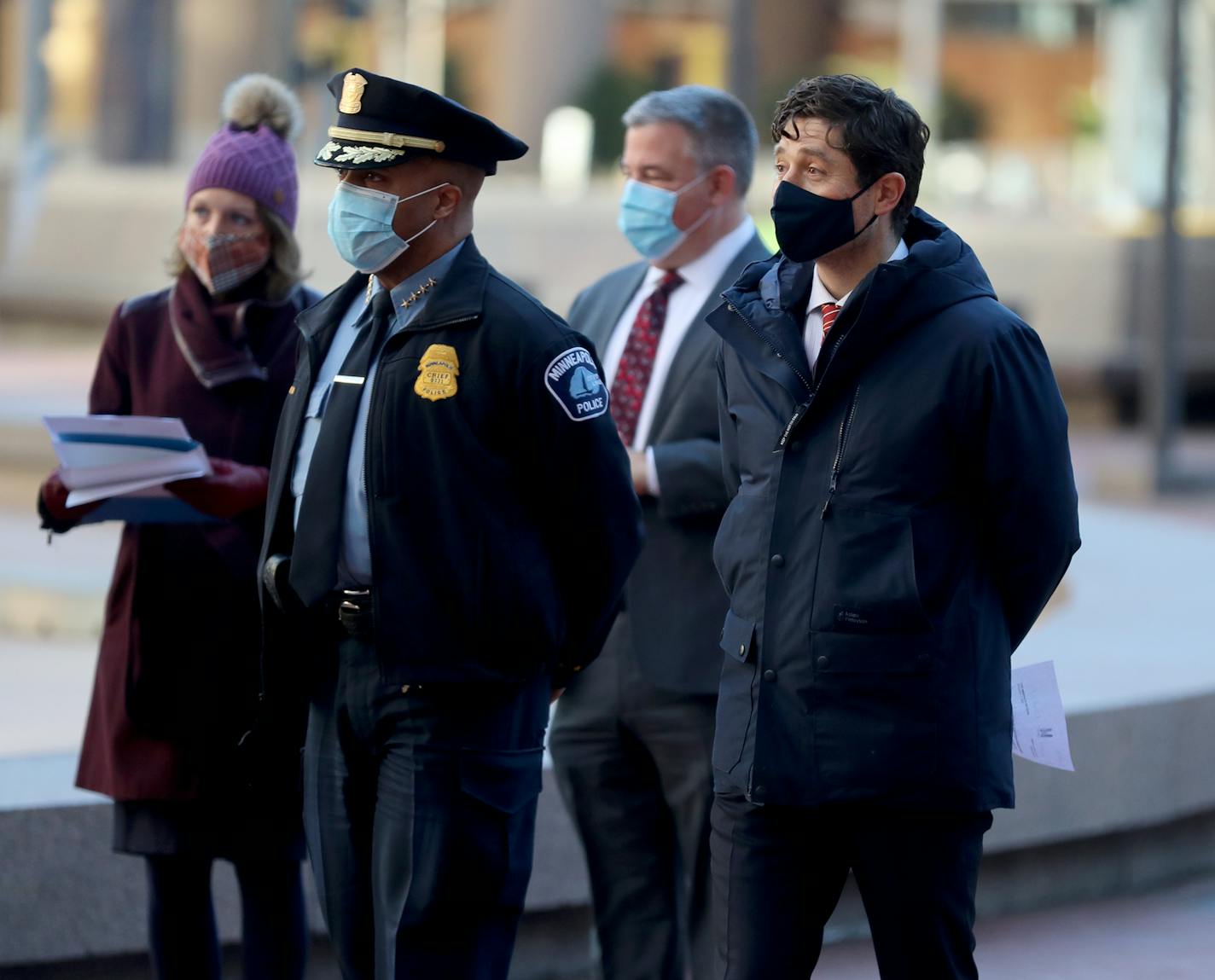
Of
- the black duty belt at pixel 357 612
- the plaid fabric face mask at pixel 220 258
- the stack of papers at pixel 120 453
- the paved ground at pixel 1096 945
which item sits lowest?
the paved ground at pixel 1096 945

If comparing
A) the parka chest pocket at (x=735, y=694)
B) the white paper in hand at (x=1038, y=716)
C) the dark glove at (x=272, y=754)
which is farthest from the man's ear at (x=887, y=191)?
the dark glove at (x=272, y=754)


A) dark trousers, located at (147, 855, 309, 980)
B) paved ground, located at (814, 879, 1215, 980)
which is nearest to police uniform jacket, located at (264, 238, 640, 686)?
dark trousers, located at (147, 855, 309, 980)

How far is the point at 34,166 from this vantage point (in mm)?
22125

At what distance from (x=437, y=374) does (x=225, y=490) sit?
68 cm

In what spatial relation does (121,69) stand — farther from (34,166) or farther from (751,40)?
(751,40)

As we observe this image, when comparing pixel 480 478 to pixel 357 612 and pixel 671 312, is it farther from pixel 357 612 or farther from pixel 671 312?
pixel 671 312

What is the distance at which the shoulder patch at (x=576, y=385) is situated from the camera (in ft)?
10.9

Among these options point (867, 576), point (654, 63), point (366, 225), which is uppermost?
point (654, 63)

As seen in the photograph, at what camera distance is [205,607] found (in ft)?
12.9

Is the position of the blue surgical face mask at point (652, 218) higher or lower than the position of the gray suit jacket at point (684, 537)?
higher

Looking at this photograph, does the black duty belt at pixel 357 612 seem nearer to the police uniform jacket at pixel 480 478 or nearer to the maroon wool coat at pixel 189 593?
the police uniform jacket at pixel 480 478

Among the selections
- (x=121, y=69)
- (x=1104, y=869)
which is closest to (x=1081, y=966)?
(x=1104, y=869)

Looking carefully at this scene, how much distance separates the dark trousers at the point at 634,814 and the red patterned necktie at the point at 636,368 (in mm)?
425

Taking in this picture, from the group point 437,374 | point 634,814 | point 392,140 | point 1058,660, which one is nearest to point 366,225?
point 392,140
